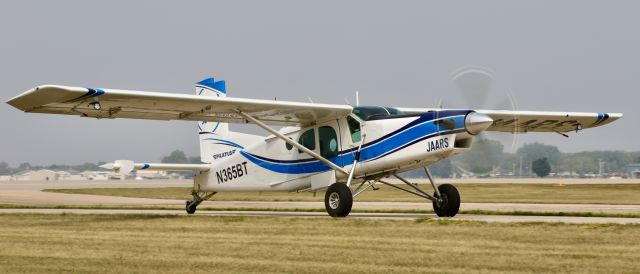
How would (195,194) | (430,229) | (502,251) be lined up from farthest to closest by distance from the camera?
(195,194) → (430,229) → (502,251)

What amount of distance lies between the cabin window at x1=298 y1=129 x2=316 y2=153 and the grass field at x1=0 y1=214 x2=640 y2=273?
4.72m

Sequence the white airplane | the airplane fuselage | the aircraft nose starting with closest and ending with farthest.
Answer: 1. the aircraft nose
2. the white airplane
3. the airplane fuselage

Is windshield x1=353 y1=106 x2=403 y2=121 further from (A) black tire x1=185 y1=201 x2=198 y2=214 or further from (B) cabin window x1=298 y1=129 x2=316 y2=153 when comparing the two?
(A) black tire x1=185 y1=201 x2=198 y2=214

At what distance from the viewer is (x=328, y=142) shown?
2270cm

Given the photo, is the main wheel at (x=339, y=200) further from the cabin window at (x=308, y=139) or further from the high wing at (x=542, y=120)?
the high wing at (x=542, y=120)

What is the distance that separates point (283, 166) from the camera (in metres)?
24.1

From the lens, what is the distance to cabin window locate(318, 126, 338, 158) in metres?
22.5

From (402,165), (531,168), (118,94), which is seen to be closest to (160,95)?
(118,94)

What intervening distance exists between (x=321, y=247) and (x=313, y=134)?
393 inches

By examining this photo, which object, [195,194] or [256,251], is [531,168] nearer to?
[195,194]

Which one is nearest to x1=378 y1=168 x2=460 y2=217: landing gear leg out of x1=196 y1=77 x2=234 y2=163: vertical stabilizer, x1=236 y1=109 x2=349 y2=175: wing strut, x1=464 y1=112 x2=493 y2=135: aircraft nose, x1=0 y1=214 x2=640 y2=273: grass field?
x1=236 y1=109 x2=349 y2=175: wing strut

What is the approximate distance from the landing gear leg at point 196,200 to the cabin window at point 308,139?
4.95 meters

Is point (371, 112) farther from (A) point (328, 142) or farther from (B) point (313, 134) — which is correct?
(B) point (313, 134)

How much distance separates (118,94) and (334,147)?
20.3 feet
